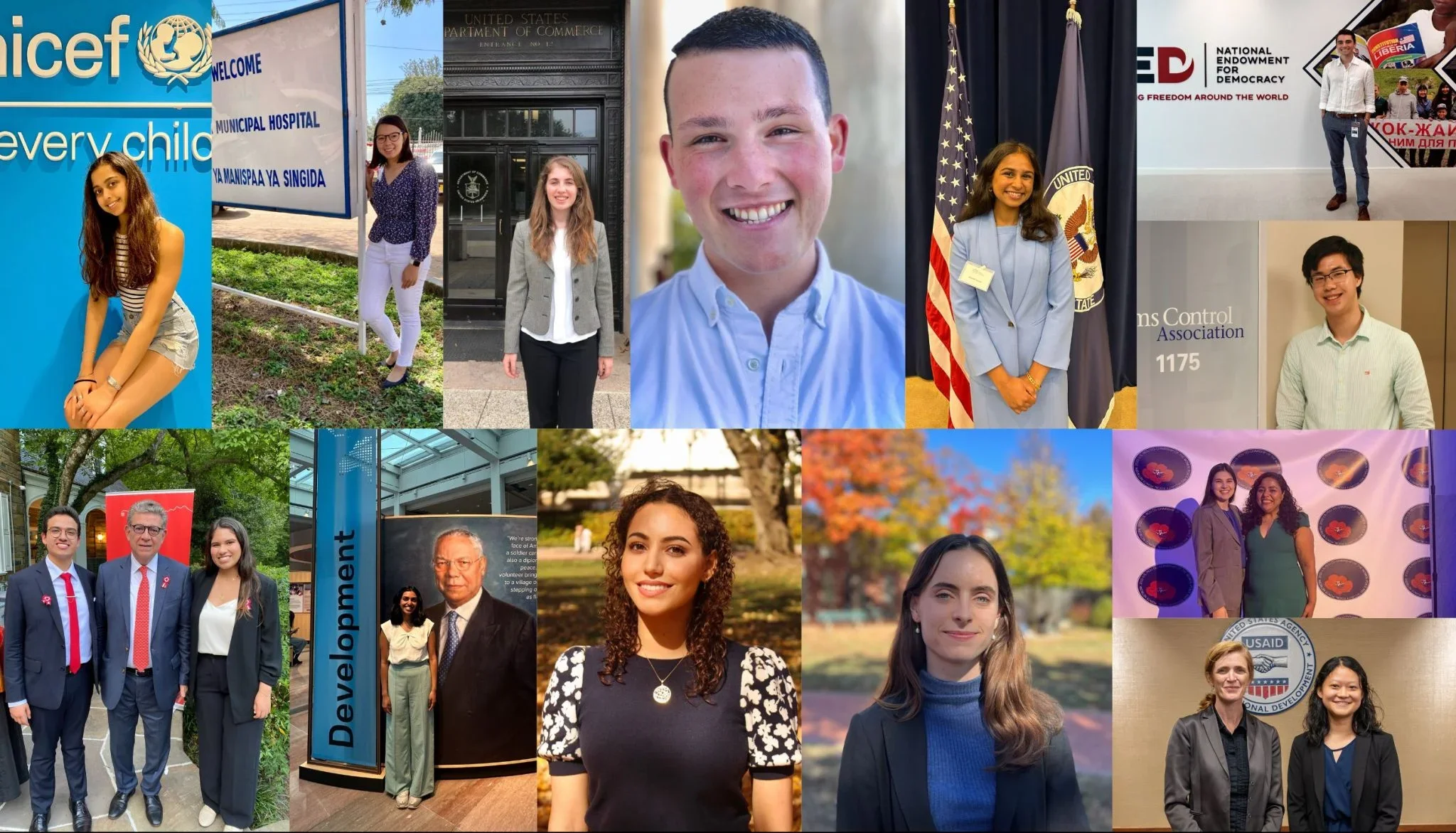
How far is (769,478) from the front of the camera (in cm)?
491

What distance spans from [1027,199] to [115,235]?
150 inches

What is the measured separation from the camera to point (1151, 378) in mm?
5129

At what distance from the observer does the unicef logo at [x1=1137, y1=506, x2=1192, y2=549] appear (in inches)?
196

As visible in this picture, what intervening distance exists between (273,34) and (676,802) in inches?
140

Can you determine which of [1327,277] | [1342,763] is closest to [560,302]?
[1327,277]

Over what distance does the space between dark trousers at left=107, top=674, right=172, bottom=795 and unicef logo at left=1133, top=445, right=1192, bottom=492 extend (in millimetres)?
4095

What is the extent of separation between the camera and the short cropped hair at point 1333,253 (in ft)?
16.8

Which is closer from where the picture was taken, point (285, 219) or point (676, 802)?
point (676, 802)

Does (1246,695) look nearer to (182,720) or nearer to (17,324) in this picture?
(182,720)

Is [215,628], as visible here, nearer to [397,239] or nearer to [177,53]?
[397,239]

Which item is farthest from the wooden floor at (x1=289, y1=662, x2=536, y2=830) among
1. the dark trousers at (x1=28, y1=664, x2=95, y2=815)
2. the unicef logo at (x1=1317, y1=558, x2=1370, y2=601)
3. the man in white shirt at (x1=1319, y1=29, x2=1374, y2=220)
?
the man in white shirt at (x1=1319, y1=29, x2=1374, y2=220)

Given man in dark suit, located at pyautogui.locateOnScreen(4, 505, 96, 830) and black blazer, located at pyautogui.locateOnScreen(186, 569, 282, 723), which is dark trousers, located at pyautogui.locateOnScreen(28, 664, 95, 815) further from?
black blazer, located at pyautogui.locateOnScreen(186, 569, 282, 723)

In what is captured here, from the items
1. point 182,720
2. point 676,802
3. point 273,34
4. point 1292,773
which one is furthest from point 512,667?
point 1292,773

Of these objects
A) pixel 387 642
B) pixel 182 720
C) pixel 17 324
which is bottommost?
pixel 182 720
